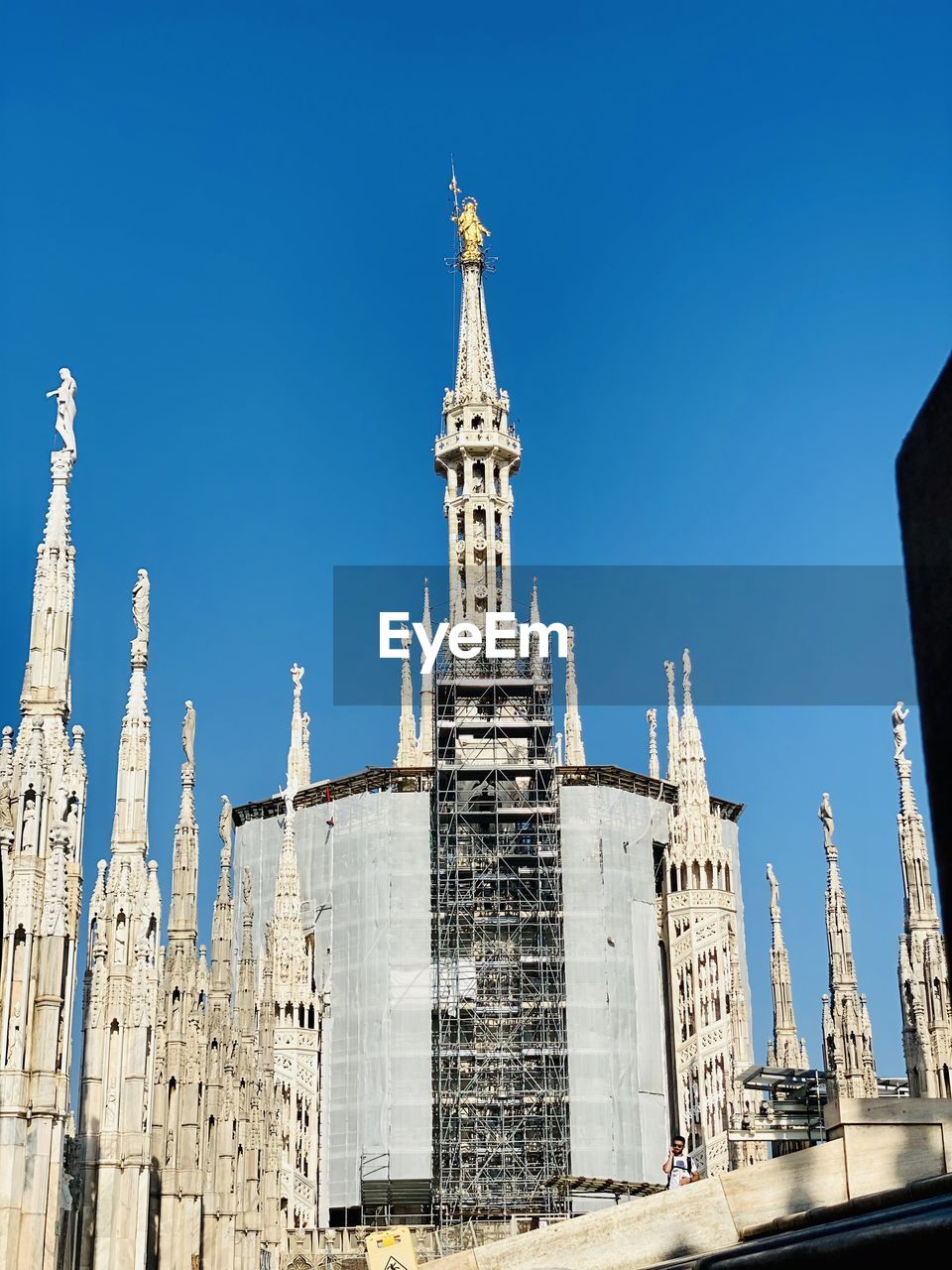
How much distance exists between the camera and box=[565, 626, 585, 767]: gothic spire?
7288 centimetres

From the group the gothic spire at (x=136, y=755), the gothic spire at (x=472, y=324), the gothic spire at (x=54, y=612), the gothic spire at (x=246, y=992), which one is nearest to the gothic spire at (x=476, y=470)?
the gothic spire at (x=472, y=324)

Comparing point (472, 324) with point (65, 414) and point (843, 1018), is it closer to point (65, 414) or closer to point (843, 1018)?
point (843, 1018)

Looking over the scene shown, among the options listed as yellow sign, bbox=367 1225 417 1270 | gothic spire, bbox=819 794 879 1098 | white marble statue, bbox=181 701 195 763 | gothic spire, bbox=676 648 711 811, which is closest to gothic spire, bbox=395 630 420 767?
gothic spire, bbox=676 648 711 811

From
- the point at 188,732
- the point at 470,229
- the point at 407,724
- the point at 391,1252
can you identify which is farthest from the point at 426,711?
the point at 391,1252

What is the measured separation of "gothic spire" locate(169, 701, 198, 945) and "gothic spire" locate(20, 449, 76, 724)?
10.7 meters

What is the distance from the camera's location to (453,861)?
65.7 m

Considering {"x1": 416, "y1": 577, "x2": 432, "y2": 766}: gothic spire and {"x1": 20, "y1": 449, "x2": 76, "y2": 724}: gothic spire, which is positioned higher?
{"x1": 416, "y1": 577, "x2": 432, "y2": 766}: gothic spire

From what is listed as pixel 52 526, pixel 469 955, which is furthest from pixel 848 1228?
pixel 469 955

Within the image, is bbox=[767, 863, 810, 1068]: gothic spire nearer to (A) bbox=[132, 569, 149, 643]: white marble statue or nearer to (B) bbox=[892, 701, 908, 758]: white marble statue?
(B) bbox=[892, 701, 908, 758]: white marble statue

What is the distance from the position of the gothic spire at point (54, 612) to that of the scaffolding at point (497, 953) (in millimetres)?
41232

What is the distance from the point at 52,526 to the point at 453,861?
4316 cm

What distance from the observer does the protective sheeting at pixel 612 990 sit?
6284 centimetres

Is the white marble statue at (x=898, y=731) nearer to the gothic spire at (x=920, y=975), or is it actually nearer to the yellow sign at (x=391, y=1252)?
the gothic spire at (x=920, y=975)

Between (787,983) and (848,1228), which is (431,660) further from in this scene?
(848,1228)
